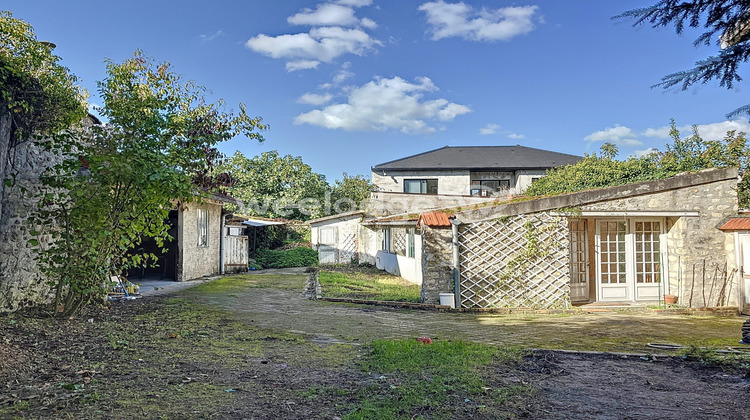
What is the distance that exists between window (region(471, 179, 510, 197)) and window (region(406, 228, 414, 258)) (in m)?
14.0

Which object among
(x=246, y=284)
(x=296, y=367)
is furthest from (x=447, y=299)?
(x=246, y=284)

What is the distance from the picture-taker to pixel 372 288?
13.7 meters

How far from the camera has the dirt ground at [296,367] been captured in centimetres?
387

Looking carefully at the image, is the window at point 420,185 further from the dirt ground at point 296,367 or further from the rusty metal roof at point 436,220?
the dirt ground at point 296,367

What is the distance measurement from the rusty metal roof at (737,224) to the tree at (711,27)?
9.05 meters

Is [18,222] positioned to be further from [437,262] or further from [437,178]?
[437,178]

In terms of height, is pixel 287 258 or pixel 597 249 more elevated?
pixel 597 249

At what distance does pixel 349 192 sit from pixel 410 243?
16.0 metres

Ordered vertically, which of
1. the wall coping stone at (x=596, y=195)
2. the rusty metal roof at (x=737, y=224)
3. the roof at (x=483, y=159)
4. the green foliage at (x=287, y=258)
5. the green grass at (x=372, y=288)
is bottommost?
the green grass at (x=372, y=288)

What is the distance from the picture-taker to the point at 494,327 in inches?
321

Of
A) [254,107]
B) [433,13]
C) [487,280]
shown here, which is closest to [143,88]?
[254,107]

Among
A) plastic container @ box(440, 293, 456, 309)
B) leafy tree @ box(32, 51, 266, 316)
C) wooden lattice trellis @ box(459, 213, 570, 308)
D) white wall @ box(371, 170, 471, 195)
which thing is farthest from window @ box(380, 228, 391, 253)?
leafy tree @ box(32, 51, 266, 316)

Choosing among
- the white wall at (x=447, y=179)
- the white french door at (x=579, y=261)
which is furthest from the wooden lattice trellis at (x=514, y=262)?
the white wall at (x=447, y=179)

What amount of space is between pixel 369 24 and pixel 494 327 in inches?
427
